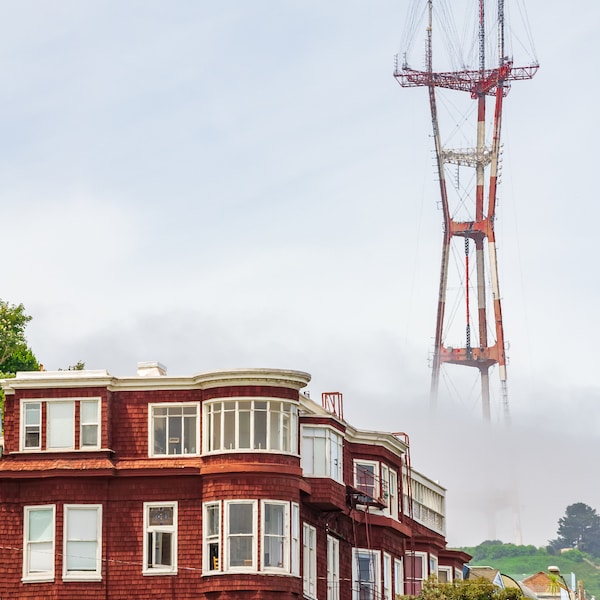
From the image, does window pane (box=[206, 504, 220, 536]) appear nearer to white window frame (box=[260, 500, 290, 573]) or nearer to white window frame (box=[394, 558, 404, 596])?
white window frame (box=[260, 500, 290, 573])

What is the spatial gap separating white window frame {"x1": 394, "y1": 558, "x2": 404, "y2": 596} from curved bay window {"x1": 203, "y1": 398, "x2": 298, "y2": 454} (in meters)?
16.3

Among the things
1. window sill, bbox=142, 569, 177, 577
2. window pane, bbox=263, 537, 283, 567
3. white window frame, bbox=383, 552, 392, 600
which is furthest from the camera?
white window frame, bbox=383, 552, 392, 600

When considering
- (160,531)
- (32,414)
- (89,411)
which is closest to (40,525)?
(32,414)

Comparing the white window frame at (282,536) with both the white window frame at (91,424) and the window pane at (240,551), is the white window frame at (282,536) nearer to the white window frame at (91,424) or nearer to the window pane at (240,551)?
the window pane at (240,551)

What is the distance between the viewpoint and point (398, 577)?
9844 cm

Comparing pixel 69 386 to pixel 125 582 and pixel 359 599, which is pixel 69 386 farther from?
pixel 359 599

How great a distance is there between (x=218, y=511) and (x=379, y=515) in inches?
593

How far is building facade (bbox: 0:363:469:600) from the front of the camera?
8162 cm

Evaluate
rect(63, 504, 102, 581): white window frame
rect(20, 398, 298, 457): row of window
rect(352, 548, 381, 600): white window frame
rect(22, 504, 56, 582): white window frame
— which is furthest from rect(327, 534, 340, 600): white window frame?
rect(22, 504, 56, 582): white window frame

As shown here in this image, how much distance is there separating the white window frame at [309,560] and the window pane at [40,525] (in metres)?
11.7

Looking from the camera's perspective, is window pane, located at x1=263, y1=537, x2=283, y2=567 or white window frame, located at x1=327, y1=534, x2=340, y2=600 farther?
white window frame, located at x1=327, y1=534, x2=340, y2=600

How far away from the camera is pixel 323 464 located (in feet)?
287

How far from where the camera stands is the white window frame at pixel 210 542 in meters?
81.1

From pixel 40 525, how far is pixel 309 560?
12844mm
